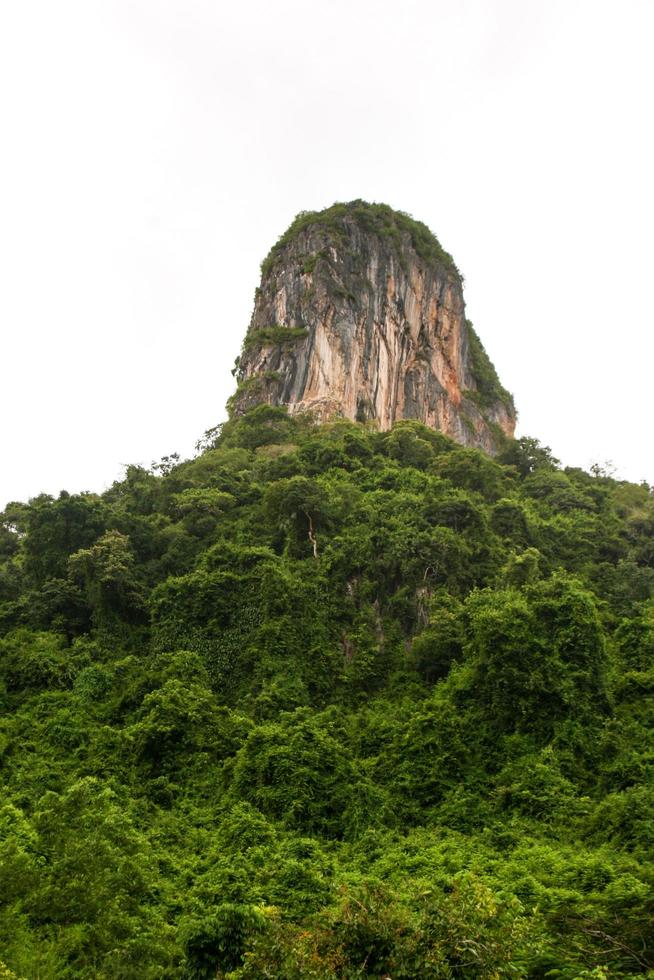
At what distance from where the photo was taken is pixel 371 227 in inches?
2061

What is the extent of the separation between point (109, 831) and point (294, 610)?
11190 millimetres

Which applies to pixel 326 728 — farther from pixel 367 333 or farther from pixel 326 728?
pixel 367 333

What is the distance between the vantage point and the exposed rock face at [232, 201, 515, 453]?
153 ft

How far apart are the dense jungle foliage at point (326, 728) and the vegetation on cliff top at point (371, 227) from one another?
908 inches

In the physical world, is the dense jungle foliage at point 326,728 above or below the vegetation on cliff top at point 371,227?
below

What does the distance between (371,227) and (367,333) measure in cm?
831

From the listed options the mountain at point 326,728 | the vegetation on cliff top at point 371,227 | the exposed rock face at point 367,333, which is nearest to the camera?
the mountain at point 326,728

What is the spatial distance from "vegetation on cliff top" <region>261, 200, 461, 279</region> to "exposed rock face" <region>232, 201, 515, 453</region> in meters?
0.09

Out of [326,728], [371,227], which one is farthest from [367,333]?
[326,728]

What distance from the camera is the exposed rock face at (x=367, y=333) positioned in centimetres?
4653

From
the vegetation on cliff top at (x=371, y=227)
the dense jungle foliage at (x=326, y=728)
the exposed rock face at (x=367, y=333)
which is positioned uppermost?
the vegetation on cliff top at (x=371, y=227)

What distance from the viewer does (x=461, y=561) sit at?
83.1 ft

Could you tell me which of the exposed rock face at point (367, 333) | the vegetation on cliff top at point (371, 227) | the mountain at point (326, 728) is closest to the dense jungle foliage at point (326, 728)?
the mountain at point (326, 728)

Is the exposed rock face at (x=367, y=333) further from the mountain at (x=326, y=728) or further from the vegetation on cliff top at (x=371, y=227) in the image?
the mountain at (x=326, y=728)
